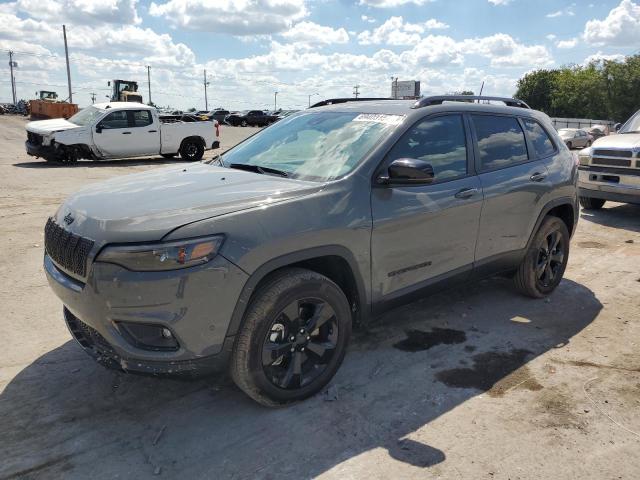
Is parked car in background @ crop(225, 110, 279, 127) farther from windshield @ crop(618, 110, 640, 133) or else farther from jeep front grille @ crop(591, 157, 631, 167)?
jeep front grille @ crop(591, 157, 631, 167)

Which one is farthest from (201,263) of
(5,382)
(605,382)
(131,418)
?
(605,382)

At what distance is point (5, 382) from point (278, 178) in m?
2.15

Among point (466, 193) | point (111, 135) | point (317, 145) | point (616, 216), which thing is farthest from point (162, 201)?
point (111, 135)

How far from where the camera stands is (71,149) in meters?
14.7

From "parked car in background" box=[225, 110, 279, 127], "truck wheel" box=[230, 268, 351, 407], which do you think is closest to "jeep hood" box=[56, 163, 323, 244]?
"truck wheel" box=[230, 268, 351, 407]

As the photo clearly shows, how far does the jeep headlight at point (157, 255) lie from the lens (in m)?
2.60

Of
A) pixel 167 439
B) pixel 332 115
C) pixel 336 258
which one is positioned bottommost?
pixel 167 439

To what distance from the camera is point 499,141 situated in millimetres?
4430

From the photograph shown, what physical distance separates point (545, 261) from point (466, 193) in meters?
1.56

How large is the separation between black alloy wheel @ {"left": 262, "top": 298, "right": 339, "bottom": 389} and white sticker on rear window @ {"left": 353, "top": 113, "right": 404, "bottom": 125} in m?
1.38

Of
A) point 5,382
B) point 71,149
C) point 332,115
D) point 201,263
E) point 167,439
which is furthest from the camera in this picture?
point 71,149

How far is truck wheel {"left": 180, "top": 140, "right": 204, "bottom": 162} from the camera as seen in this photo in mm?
16895

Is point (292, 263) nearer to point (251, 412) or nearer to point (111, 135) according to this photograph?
point (251, 412)

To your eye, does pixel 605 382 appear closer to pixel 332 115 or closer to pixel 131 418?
pixel 332 115
